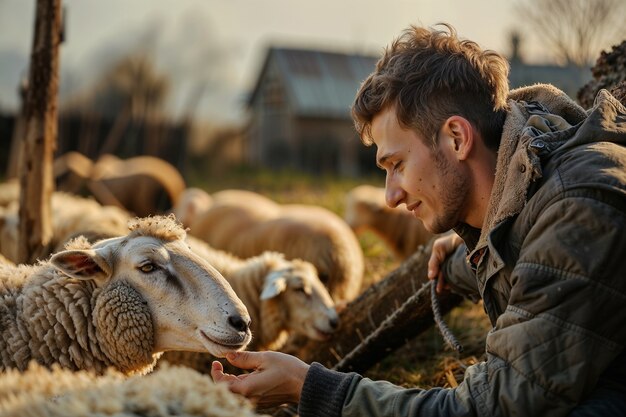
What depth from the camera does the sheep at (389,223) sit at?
8703 millimetres

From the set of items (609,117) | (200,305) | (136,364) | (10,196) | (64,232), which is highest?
(609,117)

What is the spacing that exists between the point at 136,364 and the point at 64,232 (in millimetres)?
3585

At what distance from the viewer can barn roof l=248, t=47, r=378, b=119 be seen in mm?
30516

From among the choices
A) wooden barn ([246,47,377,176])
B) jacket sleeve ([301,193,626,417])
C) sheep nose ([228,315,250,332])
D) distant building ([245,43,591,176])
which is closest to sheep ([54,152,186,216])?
sheep nose ([228,315,250,332])

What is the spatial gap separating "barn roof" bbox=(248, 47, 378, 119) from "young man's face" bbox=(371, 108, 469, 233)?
2752 centimetres

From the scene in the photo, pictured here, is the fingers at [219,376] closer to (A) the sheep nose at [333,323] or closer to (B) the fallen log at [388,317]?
(B) the fallen log at [388,317]

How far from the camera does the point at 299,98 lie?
3041 cm

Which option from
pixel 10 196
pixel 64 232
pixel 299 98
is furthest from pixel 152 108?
pixel 64 232

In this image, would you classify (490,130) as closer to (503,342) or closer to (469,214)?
(469,214)

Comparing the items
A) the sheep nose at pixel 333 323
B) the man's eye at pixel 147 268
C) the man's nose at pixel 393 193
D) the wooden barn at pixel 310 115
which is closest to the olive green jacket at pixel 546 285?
the man's nose at pixel 393 193

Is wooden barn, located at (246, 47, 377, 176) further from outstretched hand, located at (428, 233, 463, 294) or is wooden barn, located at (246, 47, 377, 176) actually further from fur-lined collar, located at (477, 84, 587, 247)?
fur-lined collar, located at (477, 84, 587, 247)

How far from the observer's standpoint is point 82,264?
10.3ft

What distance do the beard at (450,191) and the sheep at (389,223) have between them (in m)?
5.76

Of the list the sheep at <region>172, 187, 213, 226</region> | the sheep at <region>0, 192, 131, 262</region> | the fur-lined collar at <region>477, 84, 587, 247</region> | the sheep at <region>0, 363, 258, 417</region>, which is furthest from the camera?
the sheep at <region>172, 187, 213, 226</region>
